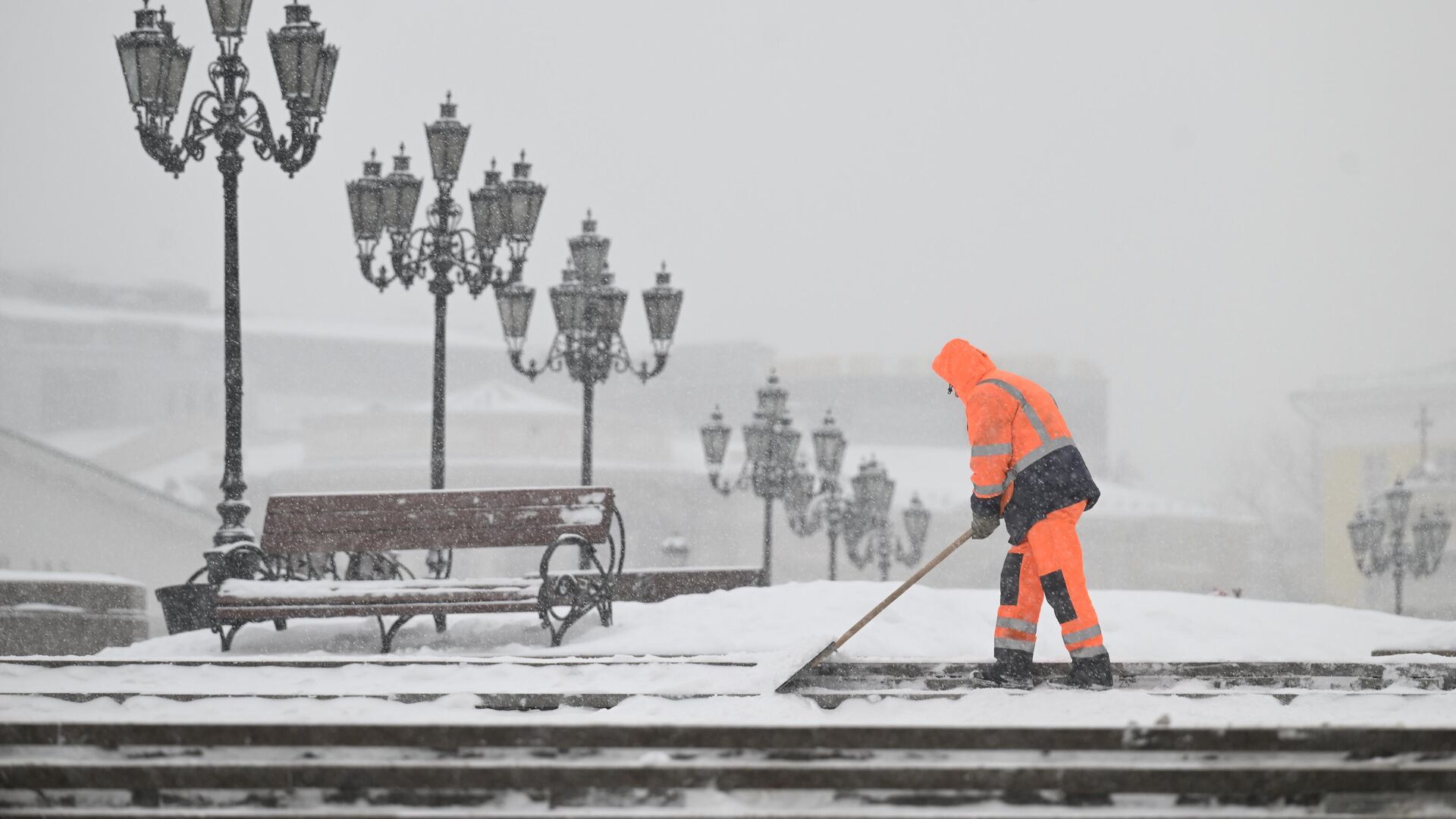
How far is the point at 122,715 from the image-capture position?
14.9 ft

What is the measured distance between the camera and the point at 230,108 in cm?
939

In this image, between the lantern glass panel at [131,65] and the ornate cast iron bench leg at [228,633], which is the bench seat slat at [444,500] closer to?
the ornate cast iron bench leg at [228,633]

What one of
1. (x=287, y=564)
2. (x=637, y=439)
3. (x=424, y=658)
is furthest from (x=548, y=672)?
(x=637, y=439)

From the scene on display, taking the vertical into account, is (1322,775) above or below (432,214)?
below

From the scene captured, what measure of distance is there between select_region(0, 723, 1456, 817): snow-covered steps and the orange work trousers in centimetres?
152

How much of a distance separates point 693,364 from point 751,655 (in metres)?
71.9

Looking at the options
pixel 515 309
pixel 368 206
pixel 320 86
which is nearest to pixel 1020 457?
pixel 320 86

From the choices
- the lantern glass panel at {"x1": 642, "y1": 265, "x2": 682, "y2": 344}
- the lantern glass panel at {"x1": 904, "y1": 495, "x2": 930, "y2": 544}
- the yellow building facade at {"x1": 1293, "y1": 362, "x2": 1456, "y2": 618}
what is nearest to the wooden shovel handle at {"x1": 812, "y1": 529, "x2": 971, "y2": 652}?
the lantern glass panel at {"x1": 642, "y1": 265, "x2": 682, "y2": 344}

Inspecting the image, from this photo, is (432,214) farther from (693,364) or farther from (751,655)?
(693,364)

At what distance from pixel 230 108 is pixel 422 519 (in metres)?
2.73

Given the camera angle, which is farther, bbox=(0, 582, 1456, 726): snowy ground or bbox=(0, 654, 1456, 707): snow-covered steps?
bbox=(0, 654, 1456, 707): snow-covered steps

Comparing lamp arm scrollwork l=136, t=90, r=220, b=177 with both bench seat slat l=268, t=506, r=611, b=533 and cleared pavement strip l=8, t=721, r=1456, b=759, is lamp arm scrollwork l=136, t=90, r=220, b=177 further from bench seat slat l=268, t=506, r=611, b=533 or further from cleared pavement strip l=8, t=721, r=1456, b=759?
cleared pavement strip l=8, t=721, r=1456, b=759

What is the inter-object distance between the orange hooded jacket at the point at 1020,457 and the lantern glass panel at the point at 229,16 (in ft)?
18.0

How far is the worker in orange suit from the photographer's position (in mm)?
5508
